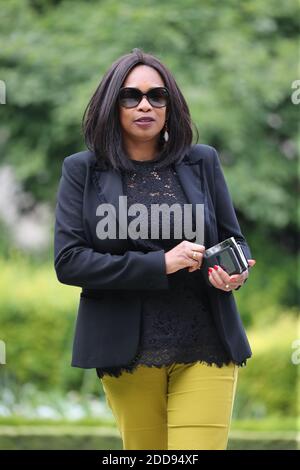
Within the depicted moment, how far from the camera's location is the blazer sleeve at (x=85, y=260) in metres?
2.97

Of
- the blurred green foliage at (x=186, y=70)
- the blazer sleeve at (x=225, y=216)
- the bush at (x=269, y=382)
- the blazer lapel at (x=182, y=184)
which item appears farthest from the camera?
the blurred green foliage at (x=186, y=70)

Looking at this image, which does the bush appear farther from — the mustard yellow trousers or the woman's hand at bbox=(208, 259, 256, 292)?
the woman's hand at bbox=(208, 259, 256, 292)

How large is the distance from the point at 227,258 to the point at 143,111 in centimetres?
55

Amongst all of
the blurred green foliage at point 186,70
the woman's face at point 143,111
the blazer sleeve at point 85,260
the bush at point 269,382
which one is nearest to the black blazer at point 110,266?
the blazer sleeve at point 85,260

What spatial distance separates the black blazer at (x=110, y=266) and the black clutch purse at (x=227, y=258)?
2.4 inches

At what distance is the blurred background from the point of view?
7387 mm

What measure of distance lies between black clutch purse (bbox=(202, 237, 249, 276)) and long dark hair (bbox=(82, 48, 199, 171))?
36 cm

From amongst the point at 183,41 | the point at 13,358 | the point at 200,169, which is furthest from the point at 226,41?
the point at 200,169

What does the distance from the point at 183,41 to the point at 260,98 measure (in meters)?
0.96

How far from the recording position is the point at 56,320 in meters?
7.48

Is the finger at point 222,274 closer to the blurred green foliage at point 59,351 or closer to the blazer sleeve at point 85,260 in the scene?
the blazer sleeve at point 85,260

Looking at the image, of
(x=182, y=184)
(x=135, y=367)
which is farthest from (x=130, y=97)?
(x=135, y=367)

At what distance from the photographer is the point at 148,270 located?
117 inches

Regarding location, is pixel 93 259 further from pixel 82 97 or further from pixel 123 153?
pixel 82 97
